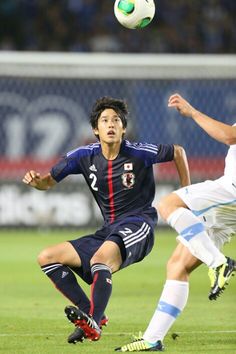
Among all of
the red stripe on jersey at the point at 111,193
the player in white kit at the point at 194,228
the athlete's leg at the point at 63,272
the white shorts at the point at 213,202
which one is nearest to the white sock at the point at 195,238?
the player in white kit at the point at 194,228

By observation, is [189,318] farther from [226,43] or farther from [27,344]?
[226,43]

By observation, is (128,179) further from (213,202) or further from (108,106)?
(213,202)

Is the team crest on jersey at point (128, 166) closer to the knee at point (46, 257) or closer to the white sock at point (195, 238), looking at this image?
the knee at point (46, 257)

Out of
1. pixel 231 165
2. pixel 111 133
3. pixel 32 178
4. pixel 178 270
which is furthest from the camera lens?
pixel 32 178

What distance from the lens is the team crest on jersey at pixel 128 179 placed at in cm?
783

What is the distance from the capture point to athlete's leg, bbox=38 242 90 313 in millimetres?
7320

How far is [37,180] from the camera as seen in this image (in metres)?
7.88

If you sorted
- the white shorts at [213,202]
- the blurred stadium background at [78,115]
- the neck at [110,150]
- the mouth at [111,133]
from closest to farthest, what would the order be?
the white shorts at [213,202] < the mouth at [111,133] < the neck at [110,150] < the blurred stadium background at [78,115]

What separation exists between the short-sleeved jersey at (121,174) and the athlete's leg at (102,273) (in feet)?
1.75

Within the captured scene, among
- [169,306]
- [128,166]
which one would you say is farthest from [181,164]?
[169,306]

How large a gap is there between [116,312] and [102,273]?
7.03ft

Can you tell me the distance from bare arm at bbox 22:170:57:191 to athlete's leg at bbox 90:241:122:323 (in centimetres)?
84

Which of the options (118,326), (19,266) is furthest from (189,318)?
(19,266)

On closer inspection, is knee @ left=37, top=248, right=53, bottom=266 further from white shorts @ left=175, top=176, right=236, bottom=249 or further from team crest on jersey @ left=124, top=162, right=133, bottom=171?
white shorts @ left=175, top=176, right=236, bottom=249
